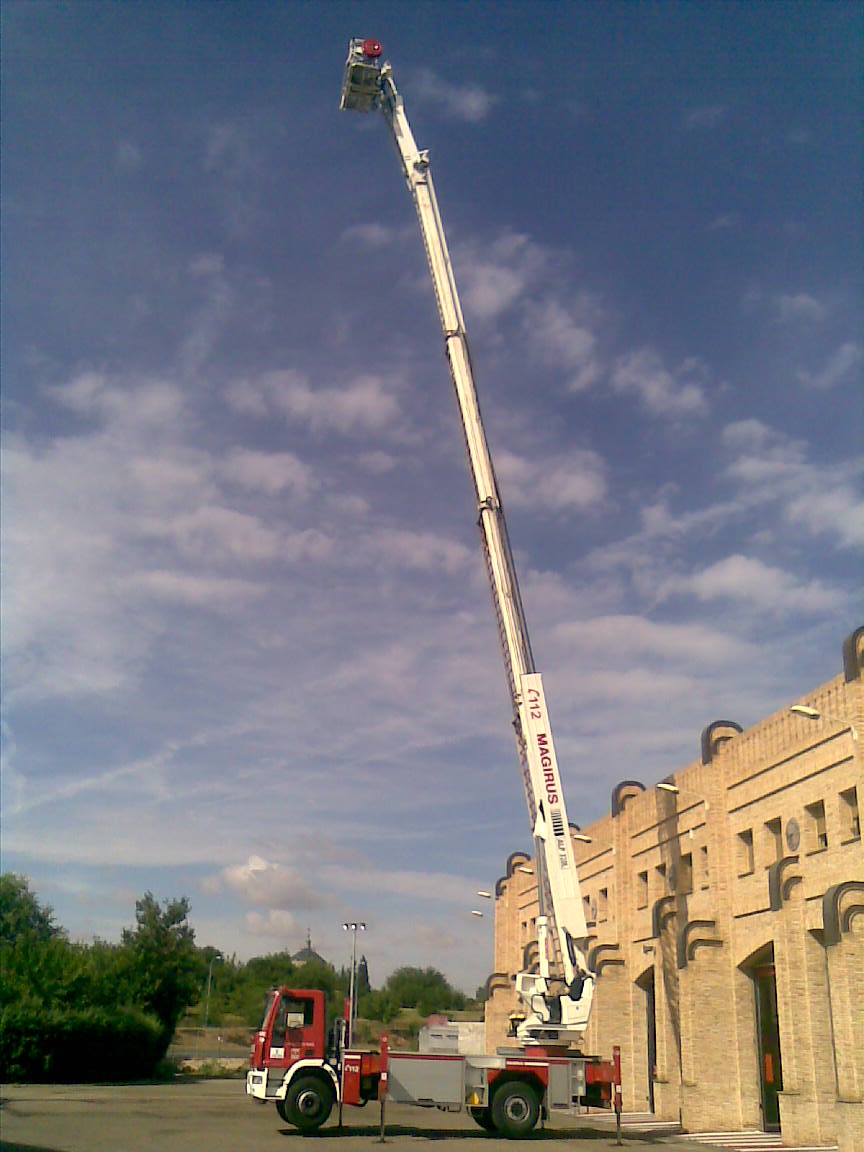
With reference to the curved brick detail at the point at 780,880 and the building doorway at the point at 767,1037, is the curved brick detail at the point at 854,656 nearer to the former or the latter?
the curved brick detail at the point at 780,880

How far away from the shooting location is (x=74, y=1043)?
34.5 meters

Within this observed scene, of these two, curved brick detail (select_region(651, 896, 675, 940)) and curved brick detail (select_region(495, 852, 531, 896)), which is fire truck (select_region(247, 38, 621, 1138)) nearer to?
curved brick detail (select_region(651, 896, 675, 940))

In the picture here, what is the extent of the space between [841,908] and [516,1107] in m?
Result: 7.45

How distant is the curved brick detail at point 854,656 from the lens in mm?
20000

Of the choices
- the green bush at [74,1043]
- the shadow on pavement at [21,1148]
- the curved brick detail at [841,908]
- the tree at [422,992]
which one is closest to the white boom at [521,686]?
the curved brick detail at [841,908]

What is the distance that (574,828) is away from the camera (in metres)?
41.8

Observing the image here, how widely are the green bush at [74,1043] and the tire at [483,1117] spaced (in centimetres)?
1960

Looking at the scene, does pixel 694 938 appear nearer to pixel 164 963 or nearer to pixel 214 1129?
pixel 214 1129

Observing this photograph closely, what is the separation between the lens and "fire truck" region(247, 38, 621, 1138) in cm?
1897

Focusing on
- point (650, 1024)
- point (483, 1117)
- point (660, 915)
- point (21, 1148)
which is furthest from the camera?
point (650, 1024)

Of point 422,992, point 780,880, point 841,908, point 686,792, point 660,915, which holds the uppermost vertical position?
point 686,792

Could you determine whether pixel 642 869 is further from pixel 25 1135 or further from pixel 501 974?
pixel 25 1135

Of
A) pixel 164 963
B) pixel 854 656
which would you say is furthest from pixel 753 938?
pixel 164 963

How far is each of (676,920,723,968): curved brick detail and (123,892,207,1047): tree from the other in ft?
86.8
